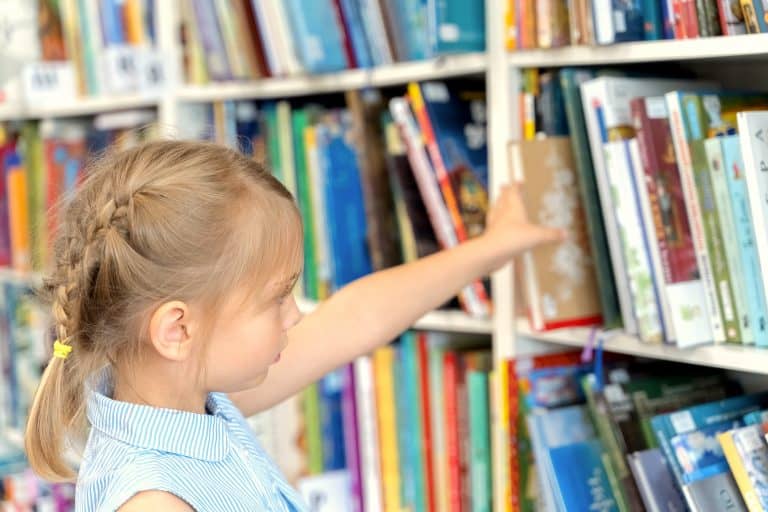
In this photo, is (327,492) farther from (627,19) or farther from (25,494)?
(627,19)

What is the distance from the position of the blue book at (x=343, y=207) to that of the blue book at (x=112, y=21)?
2.11ft

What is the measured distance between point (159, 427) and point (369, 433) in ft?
2.23

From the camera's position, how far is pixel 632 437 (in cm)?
118

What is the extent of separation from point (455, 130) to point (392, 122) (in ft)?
0.44

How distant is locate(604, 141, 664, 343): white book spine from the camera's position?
1.17 m

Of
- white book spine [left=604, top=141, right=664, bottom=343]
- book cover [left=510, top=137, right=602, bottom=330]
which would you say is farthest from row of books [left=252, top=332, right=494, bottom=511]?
white book spine [left=604, top=141, right=664, bottom=343]

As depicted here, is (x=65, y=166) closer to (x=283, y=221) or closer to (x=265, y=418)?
(x=265, y=418)

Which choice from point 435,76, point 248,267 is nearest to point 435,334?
point 435,76

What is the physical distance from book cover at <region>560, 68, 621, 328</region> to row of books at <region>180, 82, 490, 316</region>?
203 millimetres

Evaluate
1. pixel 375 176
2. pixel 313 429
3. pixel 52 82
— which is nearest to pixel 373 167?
pixel 375 176

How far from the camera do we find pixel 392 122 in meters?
1.53

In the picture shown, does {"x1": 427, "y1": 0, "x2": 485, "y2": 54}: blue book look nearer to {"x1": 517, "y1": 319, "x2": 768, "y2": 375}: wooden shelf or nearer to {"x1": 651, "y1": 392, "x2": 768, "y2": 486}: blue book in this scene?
{"x1": 517, "y1": 319, "x2": 768, "y2": 375}: wooden shelf

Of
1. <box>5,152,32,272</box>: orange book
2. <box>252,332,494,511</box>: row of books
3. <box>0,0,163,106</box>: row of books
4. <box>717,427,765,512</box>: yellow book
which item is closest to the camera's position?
<box>717,427,765,512</box>: yellow book

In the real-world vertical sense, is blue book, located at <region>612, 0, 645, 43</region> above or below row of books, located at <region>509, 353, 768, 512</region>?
above
